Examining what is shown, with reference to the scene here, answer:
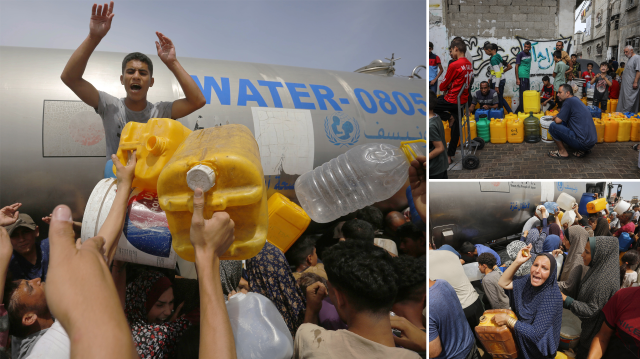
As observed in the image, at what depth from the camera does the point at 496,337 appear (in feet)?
10.9

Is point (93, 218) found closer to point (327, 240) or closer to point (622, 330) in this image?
point (327, 240)

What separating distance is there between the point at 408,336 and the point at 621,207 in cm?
215

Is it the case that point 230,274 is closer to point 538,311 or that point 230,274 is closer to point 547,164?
point 538,311

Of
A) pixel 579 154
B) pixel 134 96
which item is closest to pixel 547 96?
pixel 579 154

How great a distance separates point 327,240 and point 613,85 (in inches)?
376

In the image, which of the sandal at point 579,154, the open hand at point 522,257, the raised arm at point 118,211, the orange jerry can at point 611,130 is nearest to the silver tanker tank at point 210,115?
the raised arm at point 118,211

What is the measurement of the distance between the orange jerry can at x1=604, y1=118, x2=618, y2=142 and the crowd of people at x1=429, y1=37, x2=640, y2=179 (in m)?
0.83

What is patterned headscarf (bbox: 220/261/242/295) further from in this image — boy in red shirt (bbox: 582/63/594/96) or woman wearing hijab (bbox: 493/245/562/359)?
boy in red shirt (bbox: 582/63/594/96)

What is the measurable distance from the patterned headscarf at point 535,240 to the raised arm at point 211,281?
2.68 metres

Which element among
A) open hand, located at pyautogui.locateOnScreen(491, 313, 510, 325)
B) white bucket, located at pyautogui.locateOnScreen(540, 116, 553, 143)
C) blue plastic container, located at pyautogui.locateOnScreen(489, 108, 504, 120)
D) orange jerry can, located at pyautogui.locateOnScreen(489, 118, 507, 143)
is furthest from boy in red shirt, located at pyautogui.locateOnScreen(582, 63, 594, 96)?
open hand, located at pyautogui.locateOnScreen(491, 313, 510, 325)

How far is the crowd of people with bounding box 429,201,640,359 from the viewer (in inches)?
125

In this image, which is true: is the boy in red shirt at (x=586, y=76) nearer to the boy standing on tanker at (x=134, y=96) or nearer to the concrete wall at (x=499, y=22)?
the concrete wall at (x=499, y=22)

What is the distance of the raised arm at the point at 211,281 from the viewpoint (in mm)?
1547

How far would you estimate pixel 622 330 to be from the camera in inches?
117
